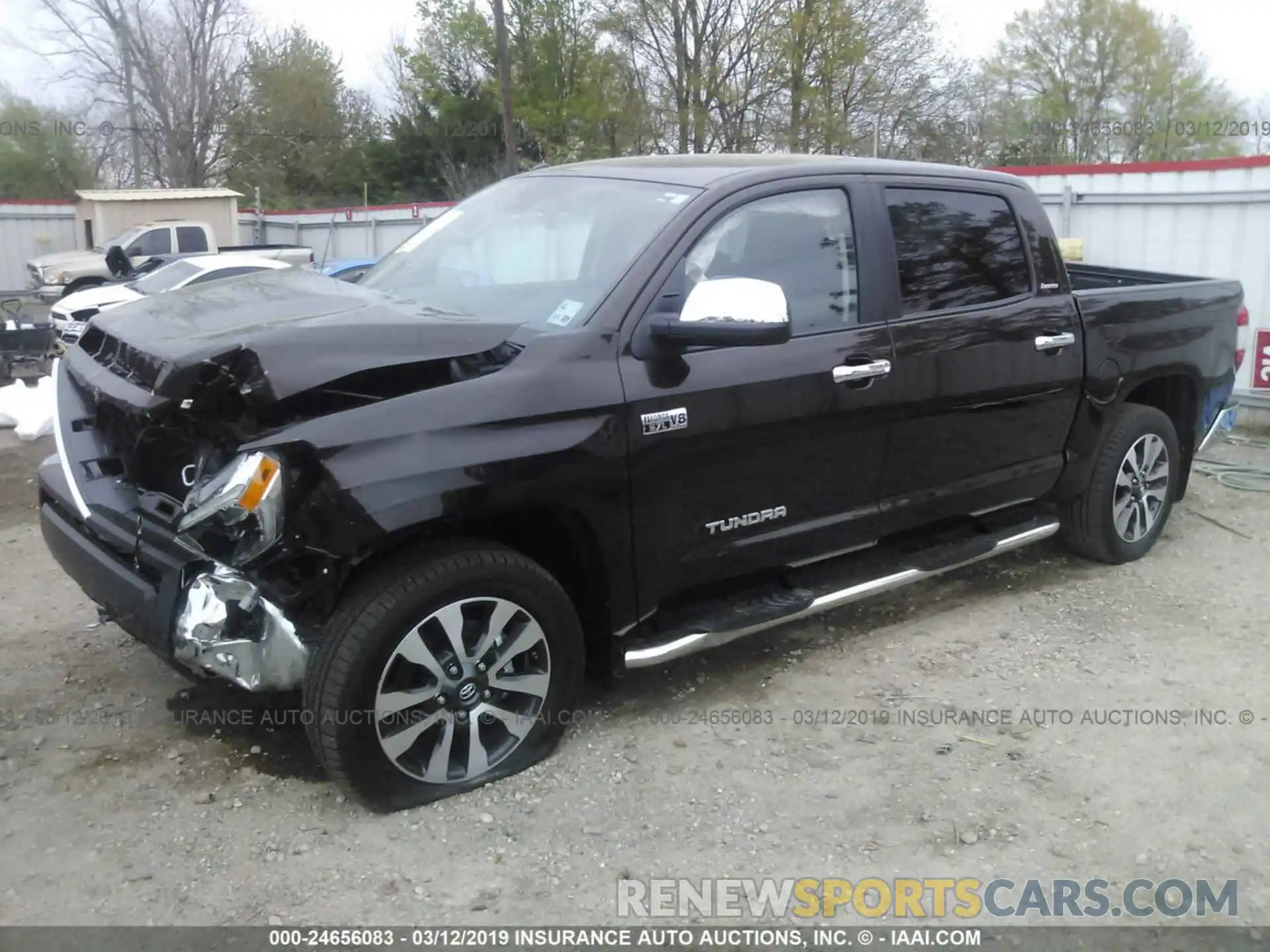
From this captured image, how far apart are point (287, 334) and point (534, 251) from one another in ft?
3.78

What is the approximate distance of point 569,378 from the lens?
3.36 meters

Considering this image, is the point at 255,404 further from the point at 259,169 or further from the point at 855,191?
the point at 259,169

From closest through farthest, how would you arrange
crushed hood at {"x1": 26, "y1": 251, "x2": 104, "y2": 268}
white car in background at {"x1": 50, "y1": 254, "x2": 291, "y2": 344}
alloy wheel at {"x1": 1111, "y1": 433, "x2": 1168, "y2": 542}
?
alloy wheel at {"x1": 1111, "y1": 433, "x2": 1168, "y2": 542}
white car in background at {"x1": 50, "y1": 254, "x2": 291, "y2": 344}
crushed hood at {"x1": 26, "y1": 251, "x2": 104, "y2": 268}

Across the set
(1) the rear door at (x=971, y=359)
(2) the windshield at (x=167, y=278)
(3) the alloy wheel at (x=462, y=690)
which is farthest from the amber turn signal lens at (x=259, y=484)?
(2) the windshield at (x=167, y=278)

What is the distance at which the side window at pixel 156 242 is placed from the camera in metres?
20.5

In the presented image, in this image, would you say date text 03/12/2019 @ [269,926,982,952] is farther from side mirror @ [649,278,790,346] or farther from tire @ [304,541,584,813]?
side mirror @ [649,278,790,346]

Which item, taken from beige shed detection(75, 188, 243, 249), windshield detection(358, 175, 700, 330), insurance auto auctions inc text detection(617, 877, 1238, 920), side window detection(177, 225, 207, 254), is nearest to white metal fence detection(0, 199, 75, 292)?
beige shed detection(75, 188, 243, 249)

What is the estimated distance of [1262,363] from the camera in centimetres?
861

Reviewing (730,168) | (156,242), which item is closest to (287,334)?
(730,168)

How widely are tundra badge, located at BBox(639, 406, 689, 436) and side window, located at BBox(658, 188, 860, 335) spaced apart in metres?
0.44

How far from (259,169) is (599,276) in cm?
4181

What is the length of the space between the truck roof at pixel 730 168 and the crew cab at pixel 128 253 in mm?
15352

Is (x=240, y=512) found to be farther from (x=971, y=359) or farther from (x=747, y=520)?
(x=971, y=359)

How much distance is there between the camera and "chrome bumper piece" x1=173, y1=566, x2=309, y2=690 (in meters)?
3.05
